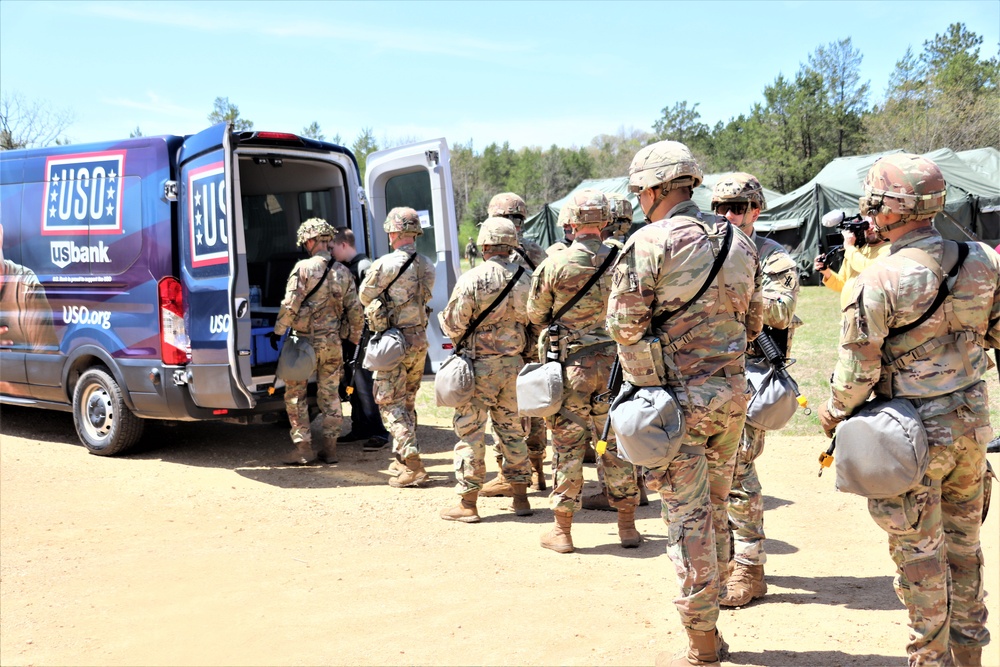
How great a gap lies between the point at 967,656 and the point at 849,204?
19200 millimetres

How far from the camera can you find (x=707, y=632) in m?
3.31

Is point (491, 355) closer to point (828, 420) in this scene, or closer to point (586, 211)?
point (586, 211)

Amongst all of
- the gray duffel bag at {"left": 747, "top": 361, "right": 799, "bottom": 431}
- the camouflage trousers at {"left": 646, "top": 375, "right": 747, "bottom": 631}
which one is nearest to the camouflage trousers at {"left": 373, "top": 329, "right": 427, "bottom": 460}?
the gray duffel bag at {"left": 747, "top": 361, "right": 799, "bottom": 431}

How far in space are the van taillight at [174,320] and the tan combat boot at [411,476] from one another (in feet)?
5.87

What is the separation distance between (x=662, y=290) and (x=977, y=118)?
98.7ft

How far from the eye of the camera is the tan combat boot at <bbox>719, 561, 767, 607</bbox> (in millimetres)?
4055

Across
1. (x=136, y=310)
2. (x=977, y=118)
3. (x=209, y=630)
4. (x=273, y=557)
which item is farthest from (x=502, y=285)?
(x=977, y=118)

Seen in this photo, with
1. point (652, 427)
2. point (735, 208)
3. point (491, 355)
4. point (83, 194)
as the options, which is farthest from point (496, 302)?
point (83, 194)

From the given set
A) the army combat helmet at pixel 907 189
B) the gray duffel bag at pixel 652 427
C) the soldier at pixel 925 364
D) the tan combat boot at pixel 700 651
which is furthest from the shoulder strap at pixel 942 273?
the tan combat boot at pixel 700 651

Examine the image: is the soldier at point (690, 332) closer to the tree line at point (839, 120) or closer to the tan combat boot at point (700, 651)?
the tan combat boot at point (700, 651)

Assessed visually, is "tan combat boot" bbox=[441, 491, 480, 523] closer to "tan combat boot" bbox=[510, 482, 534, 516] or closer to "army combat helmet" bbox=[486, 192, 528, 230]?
"tan combat boot" bbox=[510, 482, 534, 516]

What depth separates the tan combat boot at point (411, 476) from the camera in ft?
20.5

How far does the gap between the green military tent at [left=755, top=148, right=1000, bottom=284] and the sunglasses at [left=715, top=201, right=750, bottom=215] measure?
1605 centimetres

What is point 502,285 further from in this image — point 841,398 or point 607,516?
point 841,398
